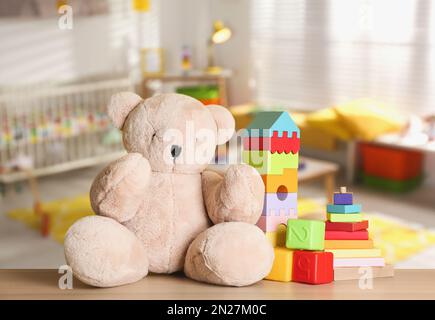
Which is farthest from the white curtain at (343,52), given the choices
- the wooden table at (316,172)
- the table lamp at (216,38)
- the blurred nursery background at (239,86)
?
the wooden table at (316,172)

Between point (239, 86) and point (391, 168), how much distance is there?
1.71 meters

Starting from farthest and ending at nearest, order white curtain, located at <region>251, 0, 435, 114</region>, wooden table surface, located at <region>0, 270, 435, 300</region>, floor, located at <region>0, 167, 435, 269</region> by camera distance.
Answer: white curtain, located at <region>251, 0, 435, 114</region>, floor, located at <region>0, 167, 435, 269</region>, wooden table surface, located at <region>0, 270, 435, 300</region>

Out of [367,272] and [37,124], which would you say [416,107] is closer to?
[37,124]

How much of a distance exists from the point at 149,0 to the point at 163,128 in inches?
182

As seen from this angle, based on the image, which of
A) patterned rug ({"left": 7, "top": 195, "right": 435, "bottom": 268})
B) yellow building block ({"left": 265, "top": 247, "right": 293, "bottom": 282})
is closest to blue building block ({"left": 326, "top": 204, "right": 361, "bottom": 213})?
yellow building block ({"left": 265, "top": 247, "right": 293, "bottom": 282})

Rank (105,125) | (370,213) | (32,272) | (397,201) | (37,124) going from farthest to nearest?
(105,125) → (37,124) → (397,201) → (370,213) → (32,272)

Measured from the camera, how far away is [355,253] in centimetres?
104

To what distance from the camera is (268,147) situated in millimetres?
1042

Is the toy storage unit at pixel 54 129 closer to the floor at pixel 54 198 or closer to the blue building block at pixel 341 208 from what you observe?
the floor at pixel 54 198

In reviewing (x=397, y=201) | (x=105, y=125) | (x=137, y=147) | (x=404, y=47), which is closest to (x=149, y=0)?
(x=105, y=125)

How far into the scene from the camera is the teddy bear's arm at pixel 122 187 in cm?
99

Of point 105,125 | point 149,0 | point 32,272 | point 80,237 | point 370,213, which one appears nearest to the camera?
point 80,237

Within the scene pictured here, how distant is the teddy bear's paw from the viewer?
99 cm

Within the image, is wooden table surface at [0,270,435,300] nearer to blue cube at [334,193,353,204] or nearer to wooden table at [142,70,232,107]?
blue cube at [334,193,353,204]
